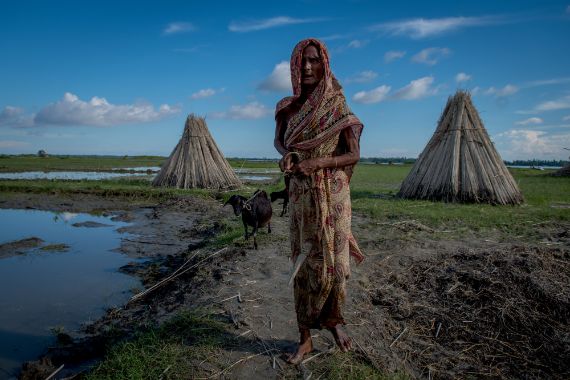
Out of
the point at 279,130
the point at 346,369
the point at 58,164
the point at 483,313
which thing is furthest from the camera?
the point at 58,164

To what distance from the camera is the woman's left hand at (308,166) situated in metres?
2.40

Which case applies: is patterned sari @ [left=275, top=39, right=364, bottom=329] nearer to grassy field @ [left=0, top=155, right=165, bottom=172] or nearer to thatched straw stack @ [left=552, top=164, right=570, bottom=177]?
thatched straw stack @ [left=552, top=164, right=570, bottom=177]

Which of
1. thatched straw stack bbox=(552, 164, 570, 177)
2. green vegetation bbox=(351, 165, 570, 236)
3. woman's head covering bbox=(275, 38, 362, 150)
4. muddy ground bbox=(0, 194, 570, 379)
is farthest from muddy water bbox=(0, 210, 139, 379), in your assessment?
thatched straw stack bbox=(552, 164, 570, 177)

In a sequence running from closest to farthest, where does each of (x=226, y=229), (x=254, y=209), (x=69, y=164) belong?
(x=254, y=209) → (x=226, y=229) → (x=69, y=164)

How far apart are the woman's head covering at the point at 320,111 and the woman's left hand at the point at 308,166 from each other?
0.36 ft

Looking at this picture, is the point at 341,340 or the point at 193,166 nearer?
the point at 341,340

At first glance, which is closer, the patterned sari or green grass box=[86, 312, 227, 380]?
the patterned sari

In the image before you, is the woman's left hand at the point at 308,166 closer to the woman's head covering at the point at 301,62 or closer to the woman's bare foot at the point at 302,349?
the woman's head covering at the point at 301,62

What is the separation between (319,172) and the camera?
245cm

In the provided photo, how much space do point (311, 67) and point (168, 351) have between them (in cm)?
220

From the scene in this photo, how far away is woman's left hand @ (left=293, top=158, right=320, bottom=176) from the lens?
94.3 inches

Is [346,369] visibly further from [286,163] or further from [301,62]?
Answer: [301,62]

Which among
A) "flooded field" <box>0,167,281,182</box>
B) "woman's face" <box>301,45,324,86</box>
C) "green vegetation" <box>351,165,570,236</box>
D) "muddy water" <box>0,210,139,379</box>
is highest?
"woman's face" <box>301,45,324,86</box>

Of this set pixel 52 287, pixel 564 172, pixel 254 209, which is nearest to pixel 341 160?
pixel 254 209
